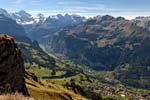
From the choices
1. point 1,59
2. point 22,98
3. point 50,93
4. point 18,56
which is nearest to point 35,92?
point 50,93

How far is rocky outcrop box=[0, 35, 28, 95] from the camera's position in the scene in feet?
270

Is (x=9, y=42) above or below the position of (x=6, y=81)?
above

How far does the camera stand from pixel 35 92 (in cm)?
13188

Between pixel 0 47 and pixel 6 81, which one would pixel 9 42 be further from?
pixel 6 81

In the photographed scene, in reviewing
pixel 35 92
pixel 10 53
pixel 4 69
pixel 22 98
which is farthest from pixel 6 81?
pixel 22 98

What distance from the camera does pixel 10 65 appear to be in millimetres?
86938

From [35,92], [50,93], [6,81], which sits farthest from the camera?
[50,93]

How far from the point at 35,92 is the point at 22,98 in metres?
113

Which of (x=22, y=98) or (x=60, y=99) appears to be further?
(x=60, y=99)

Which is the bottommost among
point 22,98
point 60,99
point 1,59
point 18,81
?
point 60,99

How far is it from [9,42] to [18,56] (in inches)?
241

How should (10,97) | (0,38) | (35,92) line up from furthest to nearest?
(35,92), (0,38), (10,97)

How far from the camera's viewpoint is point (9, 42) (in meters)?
88.1

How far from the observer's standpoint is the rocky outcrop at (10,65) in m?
82.3
